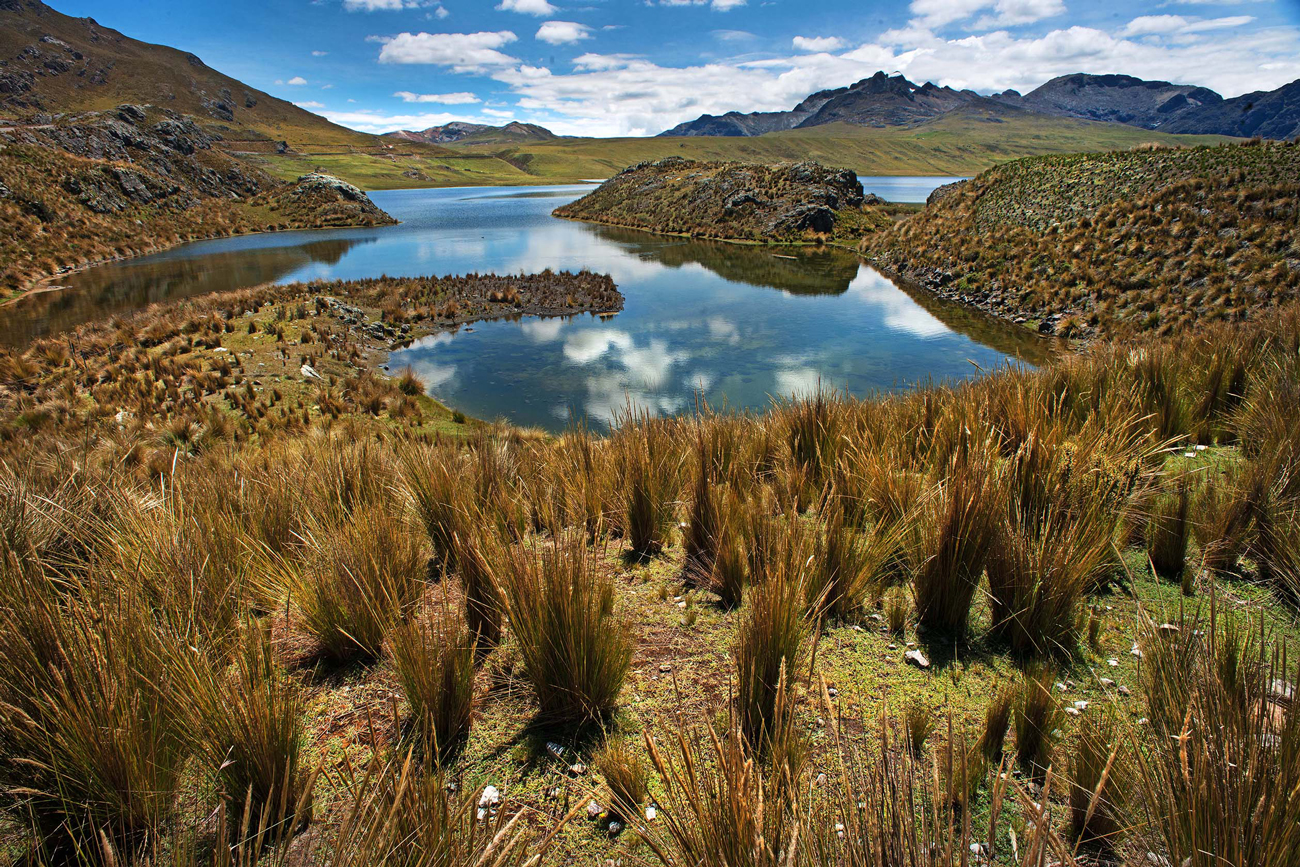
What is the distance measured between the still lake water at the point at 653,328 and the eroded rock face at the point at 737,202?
6506 millimetres

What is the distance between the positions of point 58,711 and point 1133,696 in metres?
3.50

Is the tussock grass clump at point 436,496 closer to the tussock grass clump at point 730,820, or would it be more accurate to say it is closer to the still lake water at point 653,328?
the still lake water at point 653,328

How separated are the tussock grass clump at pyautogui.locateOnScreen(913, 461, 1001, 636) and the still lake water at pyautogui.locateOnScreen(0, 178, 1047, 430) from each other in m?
2.11

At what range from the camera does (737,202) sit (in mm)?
42875

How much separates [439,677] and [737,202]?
45207 millimetres

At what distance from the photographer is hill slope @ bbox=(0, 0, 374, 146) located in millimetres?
109562

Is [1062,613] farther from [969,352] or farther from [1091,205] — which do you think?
[1091,205]

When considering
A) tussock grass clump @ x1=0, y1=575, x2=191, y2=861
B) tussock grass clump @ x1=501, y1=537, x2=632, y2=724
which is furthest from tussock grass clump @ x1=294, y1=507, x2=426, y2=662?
tussock grass clump @ x1=0, y1=575, x2=191, y2=861

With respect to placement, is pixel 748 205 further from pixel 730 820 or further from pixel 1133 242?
pixel 730 820

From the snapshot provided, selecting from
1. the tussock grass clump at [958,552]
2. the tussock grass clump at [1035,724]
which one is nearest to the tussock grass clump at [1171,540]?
the tussock grass clump at [958,552]

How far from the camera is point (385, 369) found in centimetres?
1463

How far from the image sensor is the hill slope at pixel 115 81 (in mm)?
109562

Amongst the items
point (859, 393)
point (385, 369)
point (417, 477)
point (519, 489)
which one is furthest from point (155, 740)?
point (385, 369)

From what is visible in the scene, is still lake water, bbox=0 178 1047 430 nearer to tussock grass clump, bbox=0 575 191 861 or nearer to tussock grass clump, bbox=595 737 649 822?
tussock grass clump, bbox=595 737 649 822
